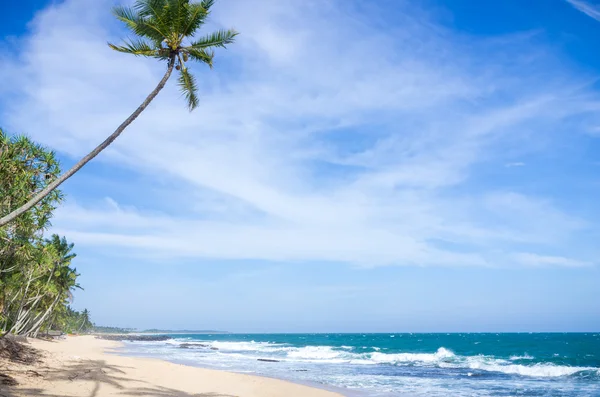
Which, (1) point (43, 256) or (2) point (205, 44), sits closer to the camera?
(2) point (205, 44)

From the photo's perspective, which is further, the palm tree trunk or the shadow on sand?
the shadow on sand

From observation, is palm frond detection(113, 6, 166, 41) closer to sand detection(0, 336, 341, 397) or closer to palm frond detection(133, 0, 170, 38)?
palm frond detection(133, 0, 170, 38)

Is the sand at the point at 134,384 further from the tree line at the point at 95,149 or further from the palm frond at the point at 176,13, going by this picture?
the palm frond at the point at 176,13

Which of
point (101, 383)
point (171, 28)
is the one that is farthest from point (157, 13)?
point (101, 383)

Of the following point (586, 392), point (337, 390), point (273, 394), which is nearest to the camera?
point (273, 394)

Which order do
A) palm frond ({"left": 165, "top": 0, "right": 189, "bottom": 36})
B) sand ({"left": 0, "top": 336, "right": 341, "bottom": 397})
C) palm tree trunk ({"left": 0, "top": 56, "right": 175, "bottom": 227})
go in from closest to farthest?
palm tree trunk ({"left": 0, "top": 56, "right": 175, "bottom": 227})
palm frond ({"left": 165, "top": 0, "right": 189, "bottom": 36})
sand ({"left": 0, "top": 336, "right": 341, "bottom": 397})

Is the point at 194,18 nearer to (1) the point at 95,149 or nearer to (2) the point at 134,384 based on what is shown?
(1) the point at 95,149

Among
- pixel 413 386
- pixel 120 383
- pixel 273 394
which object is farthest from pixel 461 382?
pixel 120 383

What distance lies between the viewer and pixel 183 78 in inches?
440

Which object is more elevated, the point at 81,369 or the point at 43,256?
the point at 43,256

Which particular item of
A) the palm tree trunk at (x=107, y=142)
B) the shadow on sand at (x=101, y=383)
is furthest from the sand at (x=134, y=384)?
the palm tree trunk at (x=107, y=142)

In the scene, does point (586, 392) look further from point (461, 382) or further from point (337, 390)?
point (337, 390)

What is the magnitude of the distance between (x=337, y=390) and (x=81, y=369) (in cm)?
905

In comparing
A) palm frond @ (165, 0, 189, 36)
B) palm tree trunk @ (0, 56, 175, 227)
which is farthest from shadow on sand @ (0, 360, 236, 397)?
palm frond @ (165, 0, 189, 36)
